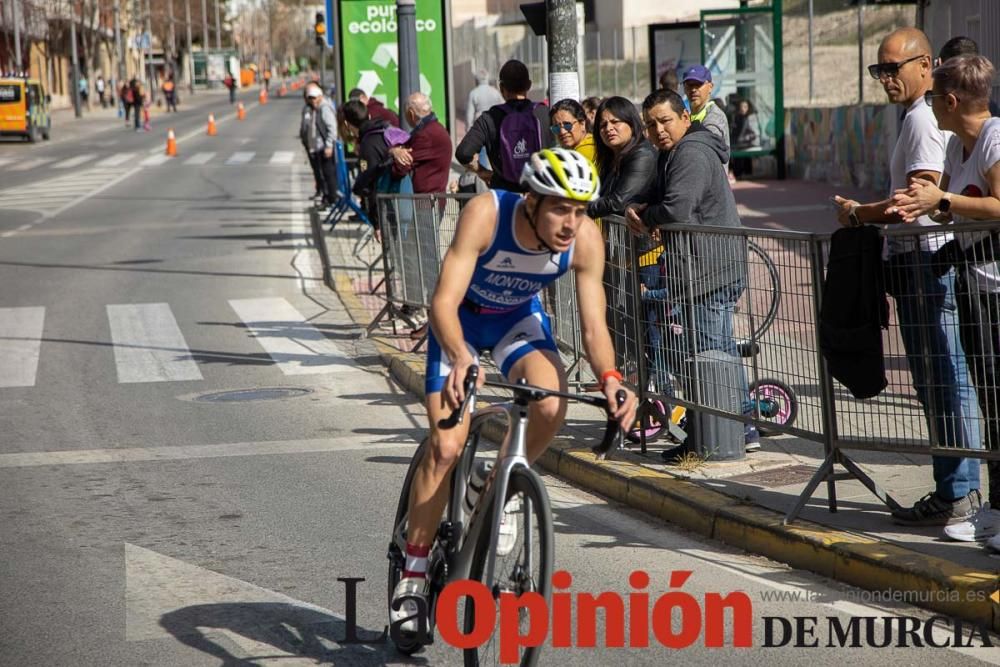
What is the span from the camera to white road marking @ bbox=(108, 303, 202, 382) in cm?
1141

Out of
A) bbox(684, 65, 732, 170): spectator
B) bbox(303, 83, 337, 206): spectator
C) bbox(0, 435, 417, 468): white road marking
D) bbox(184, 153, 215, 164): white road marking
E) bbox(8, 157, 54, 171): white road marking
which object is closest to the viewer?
bbox(0, 435, 417, 468): white road marking

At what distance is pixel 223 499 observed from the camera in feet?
24.8

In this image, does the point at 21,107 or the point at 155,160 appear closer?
the point at 155,160

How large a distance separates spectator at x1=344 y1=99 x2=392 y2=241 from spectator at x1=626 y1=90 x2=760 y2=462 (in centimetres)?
619

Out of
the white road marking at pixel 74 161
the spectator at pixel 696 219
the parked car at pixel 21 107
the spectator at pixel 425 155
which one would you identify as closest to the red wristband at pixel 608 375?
the spectator at pixel 696 219

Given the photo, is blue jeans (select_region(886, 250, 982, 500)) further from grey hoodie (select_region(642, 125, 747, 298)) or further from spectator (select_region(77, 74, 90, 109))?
spectator (select_region(77, 74, 90, 109))

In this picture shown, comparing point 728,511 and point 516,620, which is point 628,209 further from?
point 516,620

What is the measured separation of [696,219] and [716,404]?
105cm

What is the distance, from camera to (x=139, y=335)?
43.6 feet

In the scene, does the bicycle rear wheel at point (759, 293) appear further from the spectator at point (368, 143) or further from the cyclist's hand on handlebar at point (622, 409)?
the spectator at point (368, 143)

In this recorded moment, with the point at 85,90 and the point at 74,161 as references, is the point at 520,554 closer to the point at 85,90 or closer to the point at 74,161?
the point at 74,161

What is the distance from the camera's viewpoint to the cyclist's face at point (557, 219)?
15.3 ft

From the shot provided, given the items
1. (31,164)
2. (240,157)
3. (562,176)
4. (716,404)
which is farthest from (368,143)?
(240,157)

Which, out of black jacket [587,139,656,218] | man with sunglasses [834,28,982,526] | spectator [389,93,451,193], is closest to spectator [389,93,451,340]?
spectator [389,93,451,193]
